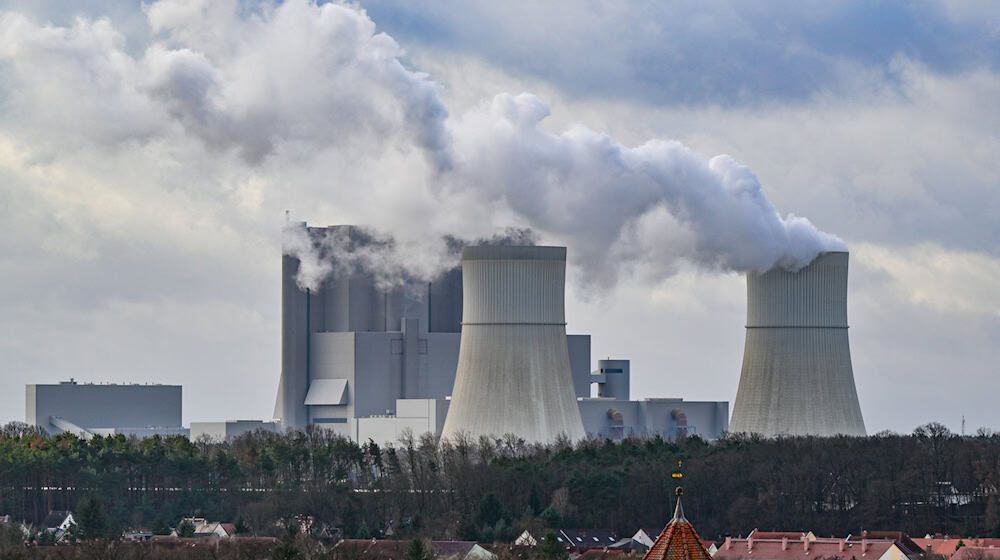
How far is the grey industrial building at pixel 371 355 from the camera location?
82.3 meters

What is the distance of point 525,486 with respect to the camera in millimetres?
64312

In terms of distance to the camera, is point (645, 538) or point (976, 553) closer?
point (976, 553)

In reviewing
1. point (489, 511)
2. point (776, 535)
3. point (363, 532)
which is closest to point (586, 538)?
point (489, 511)

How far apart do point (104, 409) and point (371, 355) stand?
12.8 m

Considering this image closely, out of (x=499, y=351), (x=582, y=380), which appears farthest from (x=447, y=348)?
(x=499, y=351)

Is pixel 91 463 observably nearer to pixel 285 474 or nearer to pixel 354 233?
pixel 285 474

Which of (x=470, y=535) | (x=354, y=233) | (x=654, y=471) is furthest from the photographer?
(x=354, y=233)

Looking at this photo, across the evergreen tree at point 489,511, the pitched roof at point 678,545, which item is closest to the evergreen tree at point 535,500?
the evergreen tree at point 489,511

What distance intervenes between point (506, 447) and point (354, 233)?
56.5 ft

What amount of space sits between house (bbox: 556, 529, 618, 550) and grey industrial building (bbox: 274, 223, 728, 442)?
67.0 ft

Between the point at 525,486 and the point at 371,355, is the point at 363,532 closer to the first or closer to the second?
the point at 525,486

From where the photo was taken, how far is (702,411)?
8656 centimetres

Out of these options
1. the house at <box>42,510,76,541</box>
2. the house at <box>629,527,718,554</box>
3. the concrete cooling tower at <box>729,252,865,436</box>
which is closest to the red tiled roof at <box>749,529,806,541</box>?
the house at <box>629,527,718,554</box>

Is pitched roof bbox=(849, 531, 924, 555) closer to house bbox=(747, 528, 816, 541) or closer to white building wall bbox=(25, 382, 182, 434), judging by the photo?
house bbox=(747, 528, 816, 541)
